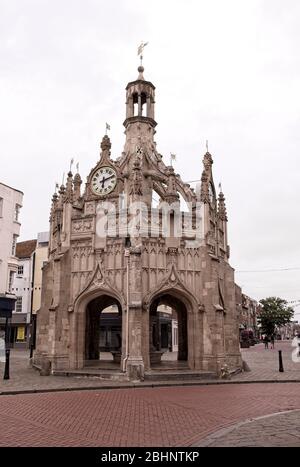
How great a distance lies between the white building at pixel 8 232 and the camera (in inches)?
1282

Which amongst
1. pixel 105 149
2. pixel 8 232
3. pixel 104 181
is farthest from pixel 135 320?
pixel 8 232

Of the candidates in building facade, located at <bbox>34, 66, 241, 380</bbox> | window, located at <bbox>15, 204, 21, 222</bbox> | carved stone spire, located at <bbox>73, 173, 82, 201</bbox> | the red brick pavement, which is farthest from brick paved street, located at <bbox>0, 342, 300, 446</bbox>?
window, located at <bbox>15, 204, 21, 222</bbox>

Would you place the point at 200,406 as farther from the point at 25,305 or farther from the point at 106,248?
the point at 25,305

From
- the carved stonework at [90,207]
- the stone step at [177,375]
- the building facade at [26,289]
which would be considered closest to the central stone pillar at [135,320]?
the stone step at [177,375]

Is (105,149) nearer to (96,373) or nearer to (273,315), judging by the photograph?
(96,373)

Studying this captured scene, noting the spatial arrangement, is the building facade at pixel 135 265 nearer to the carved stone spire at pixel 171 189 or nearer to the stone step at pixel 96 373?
the carved stone spire at pixel 171 189

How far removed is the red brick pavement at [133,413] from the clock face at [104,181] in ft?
32.9

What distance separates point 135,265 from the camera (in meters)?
19.1

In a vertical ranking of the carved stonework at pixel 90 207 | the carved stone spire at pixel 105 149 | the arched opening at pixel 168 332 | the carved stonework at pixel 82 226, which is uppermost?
the carved stone spire at pixel 105 149

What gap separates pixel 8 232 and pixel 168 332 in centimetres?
2328

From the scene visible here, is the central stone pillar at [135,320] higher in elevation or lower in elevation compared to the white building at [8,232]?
lower

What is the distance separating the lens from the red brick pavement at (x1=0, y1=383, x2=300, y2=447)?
319 inches

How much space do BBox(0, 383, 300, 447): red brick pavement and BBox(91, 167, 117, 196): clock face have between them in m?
10.0
